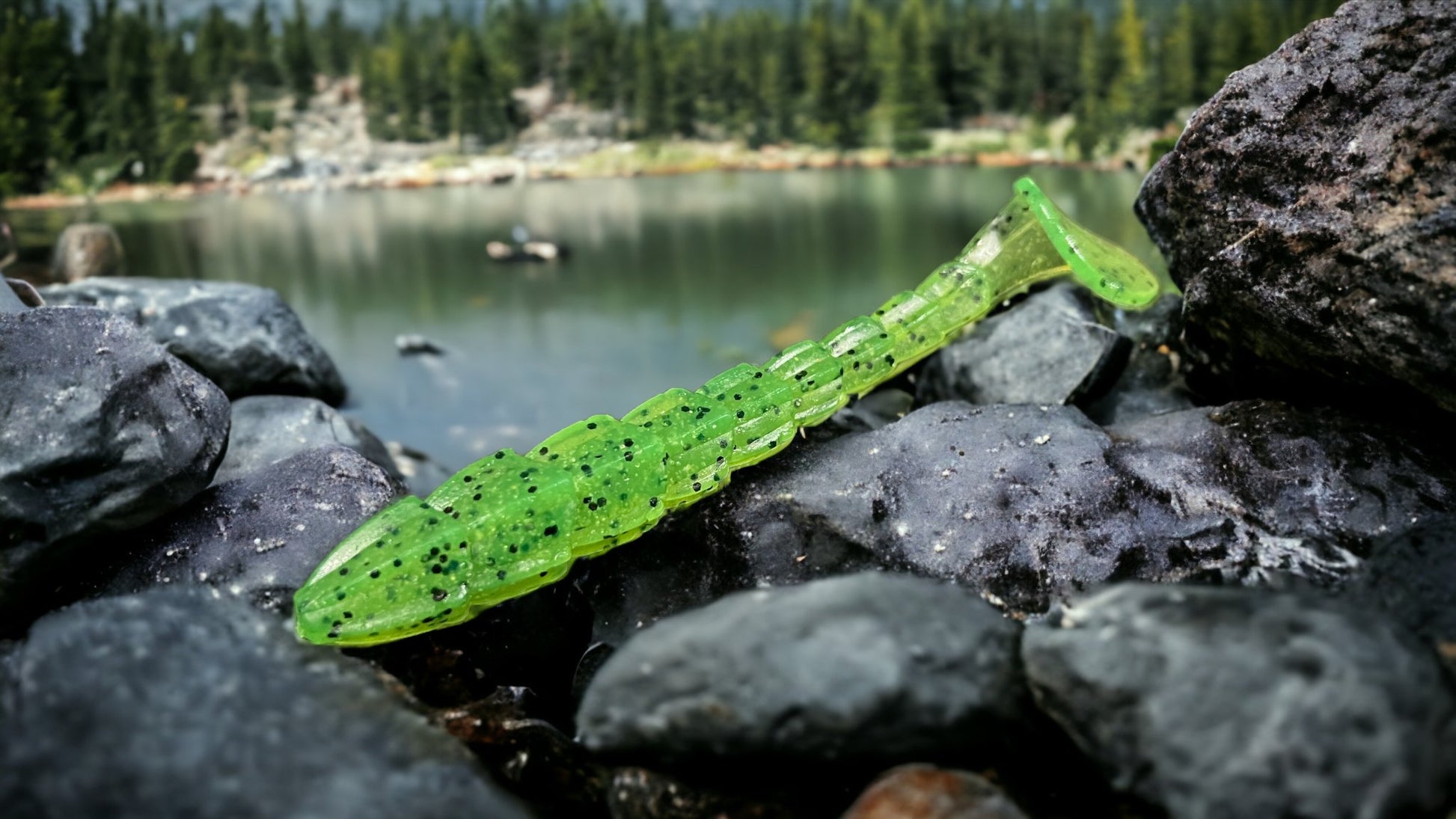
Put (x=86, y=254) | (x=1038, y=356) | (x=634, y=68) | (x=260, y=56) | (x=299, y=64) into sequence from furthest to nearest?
1. (x=634, y=68)
2. (x=299, y=64)
3. (x=260, y=56)
4. (x=86, y=254)
5. (x=1038, y=356)

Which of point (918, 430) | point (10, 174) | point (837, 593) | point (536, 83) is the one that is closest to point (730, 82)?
point (536, 83)

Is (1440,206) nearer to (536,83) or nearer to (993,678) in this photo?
(993,678)

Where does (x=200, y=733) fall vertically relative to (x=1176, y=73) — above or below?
below

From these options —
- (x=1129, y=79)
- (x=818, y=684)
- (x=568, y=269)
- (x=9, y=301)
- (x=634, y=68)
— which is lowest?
(x=568, y=269)

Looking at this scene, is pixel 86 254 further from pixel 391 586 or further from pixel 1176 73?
pixel 1176 73

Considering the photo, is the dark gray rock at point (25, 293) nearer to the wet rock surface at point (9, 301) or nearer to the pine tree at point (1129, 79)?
the wet rock surface at point (9, 301)

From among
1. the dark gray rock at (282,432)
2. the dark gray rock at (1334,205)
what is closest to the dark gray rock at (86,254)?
the dark gray rock at (282,432)

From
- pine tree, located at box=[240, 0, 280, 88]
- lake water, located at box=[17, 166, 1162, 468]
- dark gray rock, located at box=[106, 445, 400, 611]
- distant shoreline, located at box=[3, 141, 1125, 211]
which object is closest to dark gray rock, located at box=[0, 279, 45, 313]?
dark gray rock, located at box=[106, 445, 400, 611]

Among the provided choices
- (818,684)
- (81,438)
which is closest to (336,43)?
(81,438)
